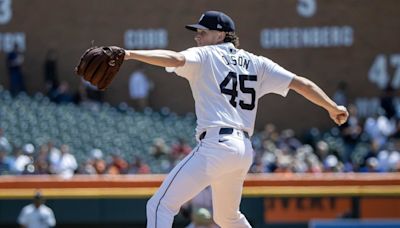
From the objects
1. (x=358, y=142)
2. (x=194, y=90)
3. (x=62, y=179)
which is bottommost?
(x=358, y=142)

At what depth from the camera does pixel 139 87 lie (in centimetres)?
2405

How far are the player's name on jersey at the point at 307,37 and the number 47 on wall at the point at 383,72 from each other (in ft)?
2.52

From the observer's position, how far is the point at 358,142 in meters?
20.8

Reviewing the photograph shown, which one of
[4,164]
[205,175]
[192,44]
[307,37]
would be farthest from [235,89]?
[307,37]

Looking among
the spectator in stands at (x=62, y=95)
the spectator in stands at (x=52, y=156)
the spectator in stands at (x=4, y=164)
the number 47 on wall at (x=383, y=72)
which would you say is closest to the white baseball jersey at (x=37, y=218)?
the spectator in stands at (x=4, y=164)

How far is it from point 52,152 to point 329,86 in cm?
923

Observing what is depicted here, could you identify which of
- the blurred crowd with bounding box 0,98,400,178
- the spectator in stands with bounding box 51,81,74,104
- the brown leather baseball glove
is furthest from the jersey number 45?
the spectator in stands with bounding box 51,81,74,104

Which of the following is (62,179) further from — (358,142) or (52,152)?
(358,142)

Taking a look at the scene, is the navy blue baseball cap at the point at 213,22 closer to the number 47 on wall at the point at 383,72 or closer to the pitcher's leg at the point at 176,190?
the pitcher's leg at the point at 176,190

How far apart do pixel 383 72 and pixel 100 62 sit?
18835mm

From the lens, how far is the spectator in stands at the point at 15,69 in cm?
2419

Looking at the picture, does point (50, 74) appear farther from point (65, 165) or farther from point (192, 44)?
point (65, 165)

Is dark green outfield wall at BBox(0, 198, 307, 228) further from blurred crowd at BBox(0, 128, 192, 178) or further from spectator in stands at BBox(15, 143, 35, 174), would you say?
spectator in stands at BBox(15, 143, 35, 174)

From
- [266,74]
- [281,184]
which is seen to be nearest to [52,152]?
[281,184]
